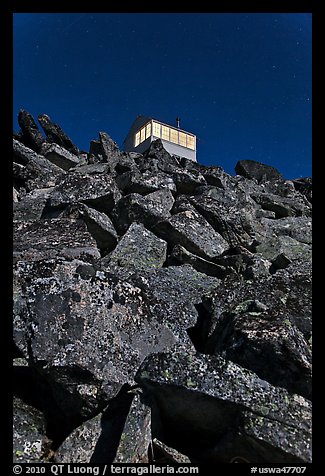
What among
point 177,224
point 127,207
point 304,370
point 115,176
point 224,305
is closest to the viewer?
point 304,370

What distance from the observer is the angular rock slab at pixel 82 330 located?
451 cm

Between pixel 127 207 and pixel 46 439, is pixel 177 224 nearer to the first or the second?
pixel 127 207

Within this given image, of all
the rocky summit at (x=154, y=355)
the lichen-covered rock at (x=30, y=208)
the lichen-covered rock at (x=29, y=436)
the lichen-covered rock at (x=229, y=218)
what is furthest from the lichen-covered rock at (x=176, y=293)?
the lichen-covered rock at (x=30, y=208)

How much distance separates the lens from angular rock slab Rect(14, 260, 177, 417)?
451 cm

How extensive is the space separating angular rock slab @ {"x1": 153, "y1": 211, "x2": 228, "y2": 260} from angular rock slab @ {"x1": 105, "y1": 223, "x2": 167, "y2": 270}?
354 mm

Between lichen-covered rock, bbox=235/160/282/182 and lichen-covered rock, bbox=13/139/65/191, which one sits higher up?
lichen-covered rock, bbox=235/160/282/182

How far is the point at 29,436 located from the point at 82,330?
4.09 feet

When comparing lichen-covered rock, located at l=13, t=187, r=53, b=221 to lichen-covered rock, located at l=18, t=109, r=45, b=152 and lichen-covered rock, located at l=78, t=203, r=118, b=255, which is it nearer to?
lichen-covered rock, located at l=78, t=203, r=118, b=255

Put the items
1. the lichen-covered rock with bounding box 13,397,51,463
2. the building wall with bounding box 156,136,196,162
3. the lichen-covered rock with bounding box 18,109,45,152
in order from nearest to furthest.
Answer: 1. the lichen-covered rock with bounding box 13,397,51,463
2. the lichen-covered rock with bounding box 18,109,45,152
3. the building wall with bounding box 156,136,196,162

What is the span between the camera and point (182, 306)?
612 cm

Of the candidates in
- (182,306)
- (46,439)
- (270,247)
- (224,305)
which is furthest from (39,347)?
(270,247)

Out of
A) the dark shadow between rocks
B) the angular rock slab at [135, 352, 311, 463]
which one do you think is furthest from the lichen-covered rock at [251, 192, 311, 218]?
the dark shadow between rocks

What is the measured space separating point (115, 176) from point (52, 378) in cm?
873

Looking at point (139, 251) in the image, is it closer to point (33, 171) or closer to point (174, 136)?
point (33, 171)
